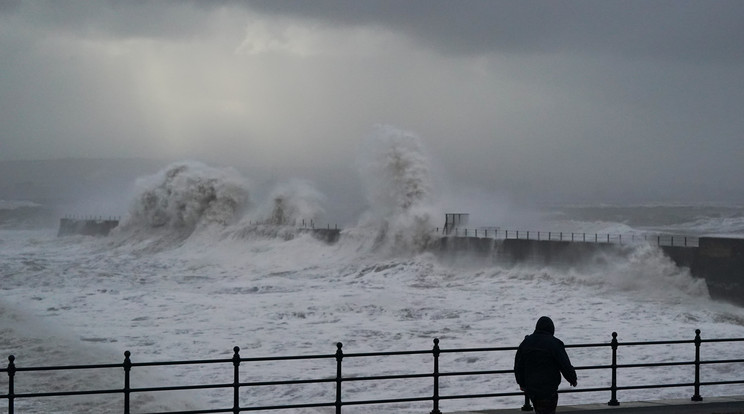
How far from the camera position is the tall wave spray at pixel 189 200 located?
5056 cm

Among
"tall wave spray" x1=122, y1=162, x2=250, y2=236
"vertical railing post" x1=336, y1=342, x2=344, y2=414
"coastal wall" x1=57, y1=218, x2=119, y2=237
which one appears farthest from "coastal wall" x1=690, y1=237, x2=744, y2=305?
"coastal wall" x1=57, y1=218, x2=119, y2=237

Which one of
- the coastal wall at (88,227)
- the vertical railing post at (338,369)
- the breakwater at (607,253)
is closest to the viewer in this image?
the vertical railing post at (338,369)

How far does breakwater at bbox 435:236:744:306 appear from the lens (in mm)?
Answer: 21766

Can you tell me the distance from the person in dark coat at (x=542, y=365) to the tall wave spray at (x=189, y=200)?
142ft

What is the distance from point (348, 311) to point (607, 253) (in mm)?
8226

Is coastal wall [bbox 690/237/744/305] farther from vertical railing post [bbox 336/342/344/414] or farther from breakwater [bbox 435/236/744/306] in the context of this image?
vertical railing post [bbox 336/342/344/414]

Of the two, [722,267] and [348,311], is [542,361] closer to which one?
[348,311]

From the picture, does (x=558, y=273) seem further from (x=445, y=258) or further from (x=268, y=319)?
(x=268, y=319)

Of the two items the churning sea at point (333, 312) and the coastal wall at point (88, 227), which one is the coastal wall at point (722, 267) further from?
the coastal wall at point (88, 227)

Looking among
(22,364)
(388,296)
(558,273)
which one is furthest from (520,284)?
(22,364)

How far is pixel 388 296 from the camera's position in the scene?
2441cm

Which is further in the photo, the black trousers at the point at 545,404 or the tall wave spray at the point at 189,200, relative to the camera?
the tall wave spray at the point at 189,200

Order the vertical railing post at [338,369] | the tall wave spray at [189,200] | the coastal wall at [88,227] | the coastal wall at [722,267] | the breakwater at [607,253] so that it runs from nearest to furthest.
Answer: the vertical railing post at [338,369], the coastal wall at [722,267], the breakwater at [607,253], the tall wave spray at [189,200], the coastal wall at [88,227]

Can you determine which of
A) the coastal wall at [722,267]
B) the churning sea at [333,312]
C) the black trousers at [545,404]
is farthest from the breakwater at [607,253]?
the black trousers at [545,404]
